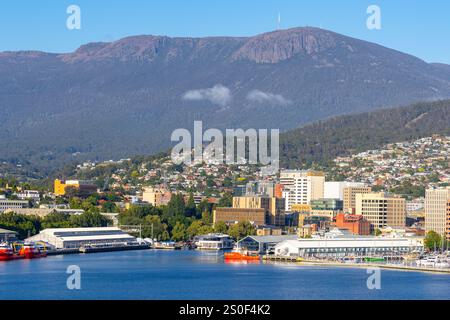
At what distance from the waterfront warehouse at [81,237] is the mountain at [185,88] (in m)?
80.9

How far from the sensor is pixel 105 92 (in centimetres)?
17038

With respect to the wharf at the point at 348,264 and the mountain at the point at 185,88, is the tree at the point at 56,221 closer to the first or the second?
the wharf at the point at 348,264

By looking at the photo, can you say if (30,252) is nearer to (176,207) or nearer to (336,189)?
(176,207)

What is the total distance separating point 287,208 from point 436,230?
18967 millimetres

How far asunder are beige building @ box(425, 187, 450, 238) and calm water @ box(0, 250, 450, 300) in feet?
49.1

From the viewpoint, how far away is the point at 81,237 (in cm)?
5244

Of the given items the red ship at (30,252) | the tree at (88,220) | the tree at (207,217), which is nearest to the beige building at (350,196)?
the tree at (207,217)

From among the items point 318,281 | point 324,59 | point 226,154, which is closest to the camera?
point 318,281

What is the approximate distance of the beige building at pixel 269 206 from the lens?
62.9 m

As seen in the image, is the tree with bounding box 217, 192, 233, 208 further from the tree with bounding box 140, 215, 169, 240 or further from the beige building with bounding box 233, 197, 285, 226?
the tree with bounding box 140, 215, 169, 240

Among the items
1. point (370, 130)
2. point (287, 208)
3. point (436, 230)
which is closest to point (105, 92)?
point (370, 130)

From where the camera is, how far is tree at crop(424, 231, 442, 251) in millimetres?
50531

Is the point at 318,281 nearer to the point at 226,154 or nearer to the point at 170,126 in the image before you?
the point at 226,154

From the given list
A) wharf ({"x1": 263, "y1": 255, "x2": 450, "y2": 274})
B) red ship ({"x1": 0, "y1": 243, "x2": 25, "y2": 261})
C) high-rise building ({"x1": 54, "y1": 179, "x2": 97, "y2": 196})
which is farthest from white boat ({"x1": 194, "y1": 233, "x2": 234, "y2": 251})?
high-rise building ({"x1": 54, "y1": 179, "x2": 97, "y2": 196})
